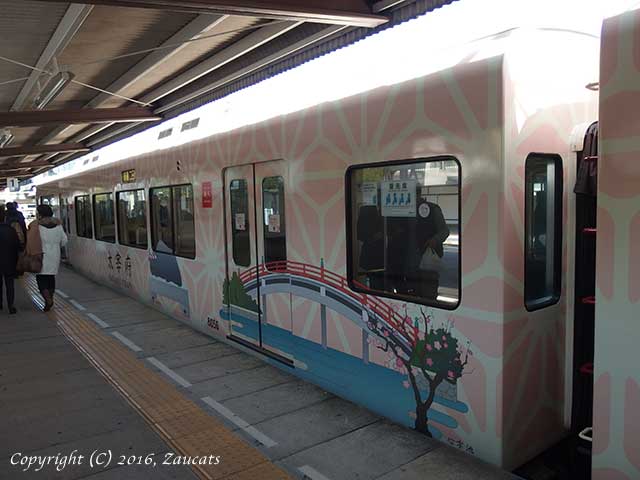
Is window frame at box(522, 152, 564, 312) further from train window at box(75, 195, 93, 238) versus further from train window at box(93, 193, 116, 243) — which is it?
train window at box(75, 195, 93, 238)

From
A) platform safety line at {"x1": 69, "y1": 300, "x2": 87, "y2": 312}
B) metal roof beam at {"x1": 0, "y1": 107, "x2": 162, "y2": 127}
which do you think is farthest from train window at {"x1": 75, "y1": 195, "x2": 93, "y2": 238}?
metal roof beam at {"x1": 0, "y1": 107, "x2": 162, "y2": 127}

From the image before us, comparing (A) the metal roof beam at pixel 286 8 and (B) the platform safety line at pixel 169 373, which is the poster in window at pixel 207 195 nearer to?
(B) the platform safety line at pixel 169 373

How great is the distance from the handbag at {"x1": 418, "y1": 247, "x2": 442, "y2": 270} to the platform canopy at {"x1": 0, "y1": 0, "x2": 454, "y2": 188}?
1.86m

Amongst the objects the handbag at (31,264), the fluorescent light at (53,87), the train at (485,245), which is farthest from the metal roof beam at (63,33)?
the handbag at (31,264)

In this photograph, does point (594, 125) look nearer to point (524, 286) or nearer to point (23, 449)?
point (524, 286)

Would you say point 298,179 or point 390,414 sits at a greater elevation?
point 298,179

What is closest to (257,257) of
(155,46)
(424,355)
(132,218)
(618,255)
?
(424,355)

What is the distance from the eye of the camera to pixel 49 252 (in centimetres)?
806

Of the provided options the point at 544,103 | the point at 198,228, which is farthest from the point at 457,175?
the point at 198,228

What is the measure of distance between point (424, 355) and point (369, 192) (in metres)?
1.19

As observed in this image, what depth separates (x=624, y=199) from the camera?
7.71 feet

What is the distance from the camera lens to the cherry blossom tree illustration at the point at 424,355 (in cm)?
324

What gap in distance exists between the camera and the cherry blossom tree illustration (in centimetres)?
324

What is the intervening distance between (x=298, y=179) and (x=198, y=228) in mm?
2242
